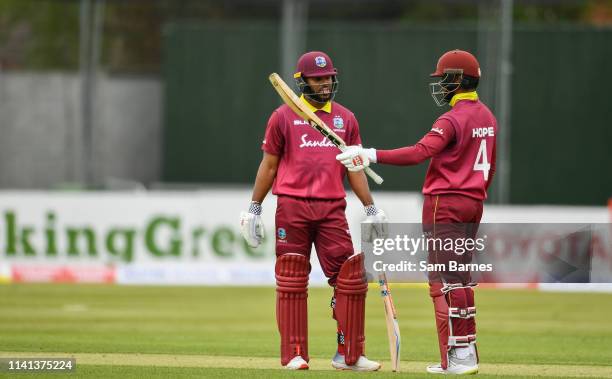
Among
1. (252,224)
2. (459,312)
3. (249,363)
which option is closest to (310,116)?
(252,224)

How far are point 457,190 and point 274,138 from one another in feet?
4.25

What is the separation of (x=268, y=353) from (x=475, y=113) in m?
3.14

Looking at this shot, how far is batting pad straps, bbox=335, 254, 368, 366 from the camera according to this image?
8867 millimetres

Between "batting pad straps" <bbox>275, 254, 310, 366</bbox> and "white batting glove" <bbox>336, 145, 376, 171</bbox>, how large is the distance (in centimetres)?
90

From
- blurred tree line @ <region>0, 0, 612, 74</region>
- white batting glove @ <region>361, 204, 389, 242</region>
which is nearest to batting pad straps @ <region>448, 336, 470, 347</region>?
white batting glove @ <region>361, 204, 389, 242</region>

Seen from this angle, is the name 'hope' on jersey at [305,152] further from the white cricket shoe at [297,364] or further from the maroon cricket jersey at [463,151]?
the white cricket shoe at [297,364]

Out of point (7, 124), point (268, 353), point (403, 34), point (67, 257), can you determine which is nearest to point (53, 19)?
point (7, 124)

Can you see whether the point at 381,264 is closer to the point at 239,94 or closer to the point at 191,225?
the point at 191,225

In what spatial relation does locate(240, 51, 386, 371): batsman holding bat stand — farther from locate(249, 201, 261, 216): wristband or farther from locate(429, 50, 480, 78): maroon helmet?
locate(429, 50, 480, 78): maroon helmet

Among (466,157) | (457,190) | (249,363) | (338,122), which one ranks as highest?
(338,122)

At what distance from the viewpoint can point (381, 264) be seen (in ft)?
29.2

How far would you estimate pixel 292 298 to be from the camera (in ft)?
A: 29.1

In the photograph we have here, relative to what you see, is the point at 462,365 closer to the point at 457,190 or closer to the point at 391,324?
the point at 391,324

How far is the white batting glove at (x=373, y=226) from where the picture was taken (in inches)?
352
